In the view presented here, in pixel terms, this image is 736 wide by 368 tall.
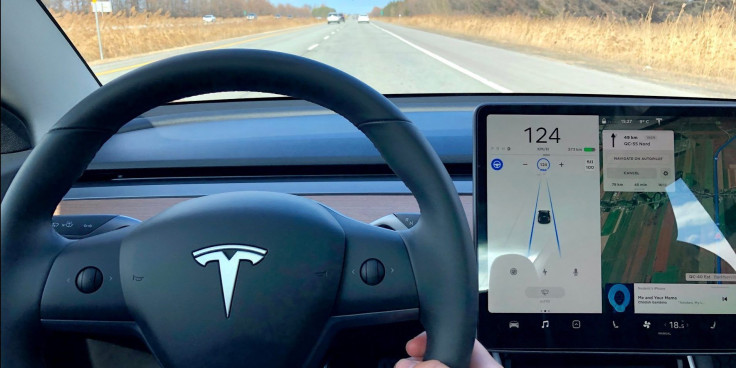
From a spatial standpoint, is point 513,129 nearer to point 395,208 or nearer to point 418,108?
point 395,208

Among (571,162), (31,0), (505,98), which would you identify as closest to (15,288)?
(571,162)

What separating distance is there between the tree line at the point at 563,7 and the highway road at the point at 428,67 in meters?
0.44

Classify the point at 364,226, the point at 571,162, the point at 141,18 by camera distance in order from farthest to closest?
the point at 141,18 → the point at 571,162 → the point at 364,226

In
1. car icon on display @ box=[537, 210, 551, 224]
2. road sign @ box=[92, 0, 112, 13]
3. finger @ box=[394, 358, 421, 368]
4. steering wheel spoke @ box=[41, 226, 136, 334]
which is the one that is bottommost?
finger @ box=[394, 358, 421, 368]

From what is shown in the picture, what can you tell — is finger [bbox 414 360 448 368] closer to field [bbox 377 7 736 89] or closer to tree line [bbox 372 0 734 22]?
field [bbox 377 7 736 89]

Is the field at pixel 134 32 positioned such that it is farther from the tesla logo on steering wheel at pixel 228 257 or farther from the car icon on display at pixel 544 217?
the tesla logo on steering wheel at pixel 228 257

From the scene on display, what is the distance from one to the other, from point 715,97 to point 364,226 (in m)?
2.51

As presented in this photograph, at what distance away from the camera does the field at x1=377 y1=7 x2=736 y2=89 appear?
3.55 meters

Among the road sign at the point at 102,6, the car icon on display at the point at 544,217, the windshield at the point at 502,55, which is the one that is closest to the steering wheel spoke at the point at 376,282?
the windshield at the point at 502,55

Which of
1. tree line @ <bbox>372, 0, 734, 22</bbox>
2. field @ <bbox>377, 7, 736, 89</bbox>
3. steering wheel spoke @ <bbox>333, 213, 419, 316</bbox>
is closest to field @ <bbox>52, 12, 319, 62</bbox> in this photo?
tree line @ <bbox>372, 0, 734, 22</bbox>

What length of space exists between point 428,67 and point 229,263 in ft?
18.1

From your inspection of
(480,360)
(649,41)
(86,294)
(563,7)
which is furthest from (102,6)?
(563,7)

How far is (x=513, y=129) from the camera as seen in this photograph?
161cm

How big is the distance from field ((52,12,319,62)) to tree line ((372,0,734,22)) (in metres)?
1.18
